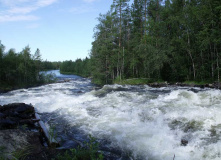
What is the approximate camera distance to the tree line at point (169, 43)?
24062 mm

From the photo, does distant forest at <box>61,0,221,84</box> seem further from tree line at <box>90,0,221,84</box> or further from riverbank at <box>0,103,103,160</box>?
riverbank at <box>0,103,103,160</box>

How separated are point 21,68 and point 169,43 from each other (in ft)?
108

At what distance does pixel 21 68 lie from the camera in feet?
128

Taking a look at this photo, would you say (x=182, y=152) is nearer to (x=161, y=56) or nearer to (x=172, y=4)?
(x=161, y=56)

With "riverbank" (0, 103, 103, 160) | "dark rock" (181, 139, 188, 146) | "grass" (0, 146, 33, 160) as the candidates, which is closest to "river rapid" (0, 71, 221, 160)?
"dark rock" (181, 139, 188, 146)

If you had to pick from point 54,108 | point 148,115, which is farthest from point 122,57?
point 148,115

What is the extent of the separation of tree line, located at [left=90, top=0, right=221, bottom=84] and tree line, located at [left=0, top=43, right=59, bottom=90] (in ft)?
51.7

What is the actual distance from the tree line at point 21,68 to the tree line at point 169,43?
51.7 ft

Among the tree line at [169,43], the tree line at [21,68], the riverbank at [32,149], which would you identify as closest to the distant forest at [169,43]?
the tree line at [169,43]

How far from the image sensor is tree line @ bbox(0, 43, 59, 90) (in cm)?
3731

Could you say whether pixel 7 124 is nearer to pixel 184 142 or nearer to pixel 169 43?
pixel 184 142

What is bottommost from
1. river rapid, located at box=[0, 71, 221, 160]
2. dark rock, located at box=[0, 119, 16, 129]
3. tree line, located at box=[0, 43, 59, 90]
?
river rapid, located at box=[0, 71, 221, 160]

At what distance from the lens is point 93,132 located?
23.2 feet

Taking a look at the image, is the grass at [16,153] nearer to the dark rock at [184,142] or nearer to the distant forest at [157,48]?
the dark rock at [184,142]
